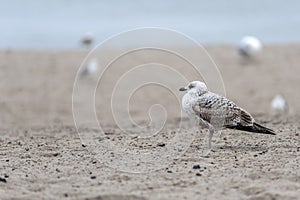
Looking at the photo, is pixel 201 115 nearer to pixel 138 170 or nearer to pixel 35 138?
pixel 138 170

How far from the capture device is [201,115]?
21.4ft

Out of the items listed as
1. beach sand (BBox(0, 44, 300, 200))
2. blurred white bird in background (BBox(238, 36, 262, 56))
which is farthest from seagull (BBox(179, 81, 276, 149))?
blurred white bird in background (BBox(238, 36, 262, 56))

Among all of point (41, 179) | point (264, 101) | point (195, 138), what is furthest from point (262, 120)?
point (264, 101)

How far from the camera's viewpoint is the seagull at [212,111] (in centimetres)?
650

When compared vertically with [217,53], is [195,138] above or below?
below

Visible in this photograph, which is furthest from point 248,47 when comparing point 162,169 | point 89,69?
point 162,169

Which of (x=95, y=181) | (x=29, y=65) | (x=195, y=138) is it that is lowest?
(x=95, y=181)

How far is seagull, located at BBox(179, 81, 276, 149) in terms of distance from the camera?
21.3ft

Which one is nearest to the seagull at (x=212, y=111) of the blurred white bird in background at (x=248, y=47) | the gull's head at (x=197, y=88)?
the gull's head at (x=197, y=88)

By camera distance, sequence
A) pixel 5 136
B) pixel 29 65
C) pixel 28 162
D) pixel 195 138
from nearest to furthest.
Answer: pixel 28 162
pixel 195 138
pixel 5 136
pixel 29 65

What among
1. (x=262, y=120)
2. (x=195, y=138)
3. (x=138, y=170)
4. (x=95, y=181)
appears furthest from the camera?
(x=262, y=120)

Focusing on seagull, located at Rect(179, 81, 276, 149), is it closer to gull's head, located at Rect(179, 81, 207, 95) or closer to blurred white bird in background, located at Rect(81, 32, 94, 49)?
gull's head, located at Rect(179, 81, 207, 95)

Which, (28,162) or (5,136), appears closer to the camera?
(28,162)

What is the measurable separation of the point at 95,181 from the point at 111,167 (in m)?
0.54
